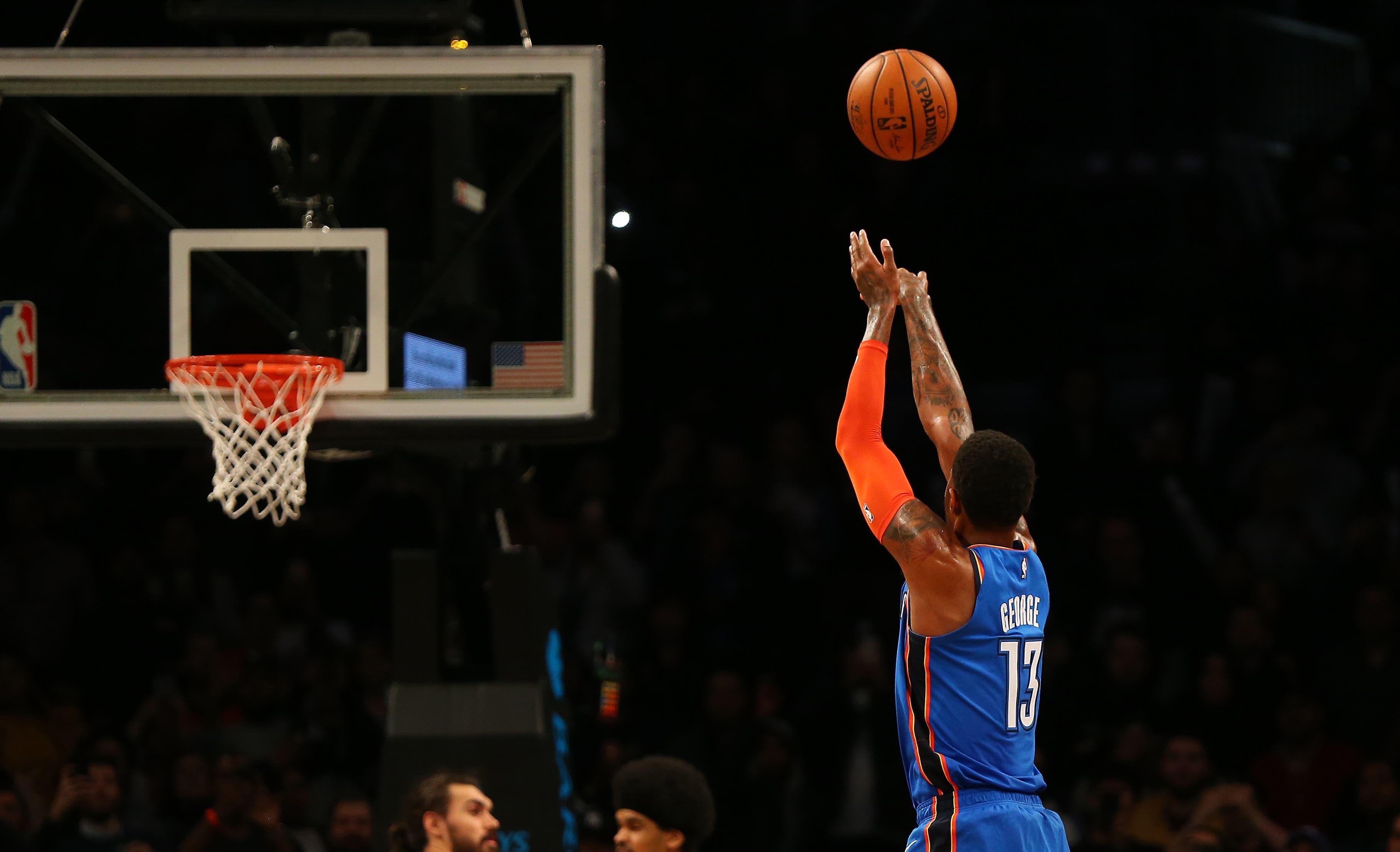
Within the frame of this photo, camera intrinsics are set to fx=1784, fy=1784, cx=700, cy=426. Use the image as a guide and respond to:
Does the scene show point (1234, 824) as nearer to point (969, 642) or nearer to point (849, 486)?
point (849, 486)

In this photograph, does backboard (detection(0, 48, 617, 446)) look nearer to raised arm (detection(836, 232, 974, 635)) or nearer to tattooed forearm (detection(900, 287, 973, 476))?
tattooed forearm (detection(900, 287, 973, 476))

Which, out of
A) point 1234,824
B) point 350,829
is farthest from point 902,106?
point 350,829

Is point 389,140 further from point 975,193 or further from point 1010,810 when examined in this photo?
point 1010,810

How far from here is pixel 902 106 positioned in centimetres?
534

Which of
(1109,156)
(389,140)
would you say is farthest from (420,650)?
(1109,156)

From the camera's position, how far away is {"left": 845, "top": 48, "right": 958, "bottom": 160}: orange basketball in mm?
5344

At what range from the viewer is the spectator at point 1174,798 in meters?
7.77

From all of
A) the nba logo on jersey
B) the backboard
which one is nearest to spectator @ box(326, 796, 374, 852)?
the backboard

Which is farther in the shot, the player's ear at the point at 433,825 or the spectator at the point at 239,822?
the spectator at the point at 239,822

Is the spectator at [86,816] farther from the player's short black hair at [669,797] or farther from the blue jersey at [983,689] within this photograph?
the blue jersey at [983,689]

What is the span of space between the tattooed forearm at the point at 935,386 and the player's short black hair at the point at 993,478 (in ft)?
1.45

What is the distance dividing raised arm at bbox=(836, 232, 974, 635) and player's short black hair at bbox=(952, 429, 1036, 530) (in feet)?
0.31

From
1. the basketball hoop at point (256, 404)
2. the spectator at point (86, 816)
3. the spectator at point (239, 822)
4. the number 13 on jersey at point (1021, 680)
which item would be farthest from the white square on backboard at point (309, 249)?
the spectator at point (86, 816)

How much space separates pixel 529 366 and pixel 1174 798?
3.68 meters
